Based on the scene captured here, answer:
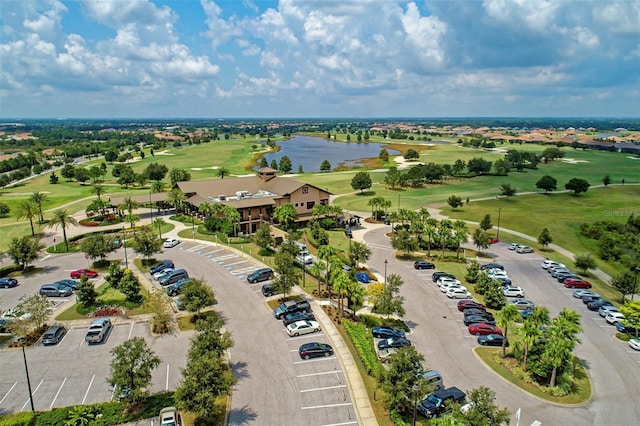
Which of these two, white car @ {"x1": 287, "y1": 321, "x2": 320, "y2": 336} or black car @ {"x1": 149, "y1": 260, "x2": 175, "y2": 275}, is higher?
black car @ {"x1": 149, "y1": 260, "x2": 175, "y2": 275}

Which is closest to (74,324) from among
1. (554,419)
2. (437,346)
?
(437,346)

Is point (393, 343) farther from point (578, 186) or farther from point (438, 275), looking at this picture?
point (578, 186)

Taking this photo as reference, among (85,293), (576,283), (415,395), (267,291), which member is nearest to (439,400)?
(415,395)

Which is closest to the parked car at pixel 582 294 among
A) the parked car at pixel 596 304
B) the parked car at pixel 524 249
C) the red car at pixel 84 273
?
the parked car at pixel 596 304

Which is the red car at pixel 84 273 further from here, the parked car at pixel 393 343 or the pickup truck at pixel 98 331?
the parked car at pixel 393 343

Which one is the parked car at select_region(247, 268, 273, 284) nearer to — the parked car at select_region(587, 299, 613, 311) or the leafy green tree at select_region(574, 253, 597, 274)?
the parked car at select_region(587, 299, 613, 311)

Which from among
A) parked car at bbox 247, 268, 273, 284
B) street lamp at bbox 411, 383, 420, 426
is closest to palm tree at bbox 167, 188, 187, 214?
parked car at bbox 247, 268, 273, 284
